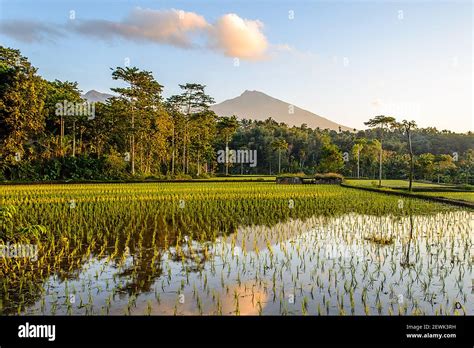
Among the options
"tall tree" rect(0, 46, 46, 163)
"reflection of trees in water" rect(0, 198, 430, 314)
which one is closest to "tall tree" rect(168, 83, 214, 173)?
"tall tree" rect(0, 46, 46, 163)

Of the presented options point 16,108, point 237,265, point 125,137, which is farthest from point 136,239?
point 125,137

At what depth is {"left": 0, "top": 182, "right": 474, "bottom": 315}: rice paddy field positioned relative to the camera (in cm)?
530

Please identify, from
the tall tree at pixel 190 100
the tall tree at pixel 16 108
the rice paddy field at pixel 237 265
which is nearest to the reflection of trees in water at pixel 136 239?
the rice paddy field at pixel 237 265

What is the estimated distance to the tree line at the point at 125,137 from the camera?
33531 mm

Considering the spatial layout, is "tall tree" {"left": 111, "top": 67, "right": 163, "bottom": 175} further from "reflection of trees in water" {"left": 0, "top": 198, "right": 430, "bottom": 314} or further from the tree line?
"reflection of trees in water" {"left": 0, "top": 198, "right": 430, "bottom": 314}

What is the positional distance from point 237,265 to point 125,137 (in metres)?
37.7

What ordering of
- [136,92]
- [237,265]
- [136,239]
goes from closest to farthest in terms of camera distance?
[237,265]
[136,239]
[136,92]

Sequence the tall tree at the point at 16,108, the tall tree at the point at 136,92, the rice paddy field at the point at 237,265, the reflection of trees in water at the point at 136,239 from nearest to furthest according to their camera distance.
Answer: the rice paddy field at the point at 237,265 < the reflection of trees in water at the point at 136,239 < the tall tree at the point at 16,108 < the tall tree at the point at 136,92

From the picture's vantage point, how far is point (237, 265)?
7.40 meters

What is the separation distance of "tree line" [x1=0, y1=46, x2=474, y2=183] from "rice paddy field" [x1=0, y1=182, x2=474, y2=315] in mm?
15280

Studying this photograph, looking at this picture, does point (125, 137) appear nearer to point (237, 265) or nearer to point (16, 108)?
point (16, 108)

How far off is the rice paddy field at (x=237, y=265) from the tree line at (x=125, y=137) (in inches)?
602

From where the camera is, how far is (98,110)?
41.9 m

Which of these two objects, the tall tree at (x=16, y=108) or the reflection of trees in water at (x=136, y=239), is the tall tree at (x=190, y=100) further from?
the reflection of trees in water at (x=136, y=239)
